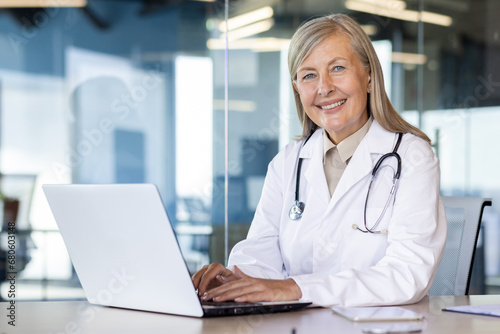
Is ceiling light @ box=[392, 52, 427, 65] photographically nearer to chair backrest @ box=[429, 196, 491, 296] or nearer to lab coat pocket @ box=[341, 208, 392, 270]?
chair backrest @ box=[429, 196, 491, 296]

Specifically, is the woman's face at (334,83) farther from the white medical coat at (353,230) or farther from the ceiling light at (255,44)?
the ceiling light at (255,44)

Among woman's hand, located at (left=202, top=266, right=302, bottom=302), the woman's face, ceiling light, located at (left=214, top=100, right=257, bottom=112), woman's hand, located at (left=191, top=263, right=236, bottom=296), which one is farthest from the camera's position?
ceiling light, located at (left=214, top=100, right=257, bottom=112)

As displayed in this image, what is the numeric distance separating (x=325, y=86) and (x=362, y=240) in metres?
0.45

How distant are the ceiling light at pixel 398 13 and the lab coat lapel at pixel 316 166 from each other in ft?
8.07

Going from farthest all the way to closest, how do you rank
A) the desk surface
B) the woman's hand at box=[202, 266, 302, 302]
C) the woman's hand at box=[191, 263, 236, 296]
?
the woman's hand at box=[191, 263, 236, 296] → the woman's hand at box=[202, 266, 302, 302] → the desk surface

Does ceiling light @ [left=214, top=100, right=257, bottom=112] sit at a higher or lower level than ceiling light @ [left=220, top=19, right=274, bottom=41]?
lower

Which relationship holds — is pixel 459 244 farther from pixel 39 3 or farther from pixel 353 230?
pixel 39 3

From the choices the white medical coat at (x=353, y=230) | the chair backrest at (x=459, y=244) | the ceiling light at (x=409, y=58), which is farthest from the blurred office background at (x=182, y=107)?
the chair backrest at (x=459, y=244)

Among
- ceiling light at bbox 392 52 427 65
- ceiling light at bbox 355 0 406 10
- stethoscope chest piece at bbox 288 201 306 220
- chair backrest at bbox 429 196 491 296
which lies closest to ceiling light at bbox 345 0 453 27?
ceiling light at bbox 355 0 406 10

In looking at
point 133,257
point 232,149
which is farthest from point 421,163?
point 232,149

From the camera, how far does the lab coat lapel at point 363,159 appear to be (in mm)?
1834

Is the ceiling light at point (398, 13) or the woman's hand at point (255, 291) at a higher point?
the ceiling light at point (398, 13)

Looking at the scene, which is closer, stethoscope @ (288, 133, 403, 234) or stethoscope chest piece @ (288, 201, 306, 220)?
stethoscope @ (288, 133, 403, 234)

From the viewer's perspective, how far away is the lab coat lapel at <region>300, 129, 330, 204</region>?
6.28 ft
